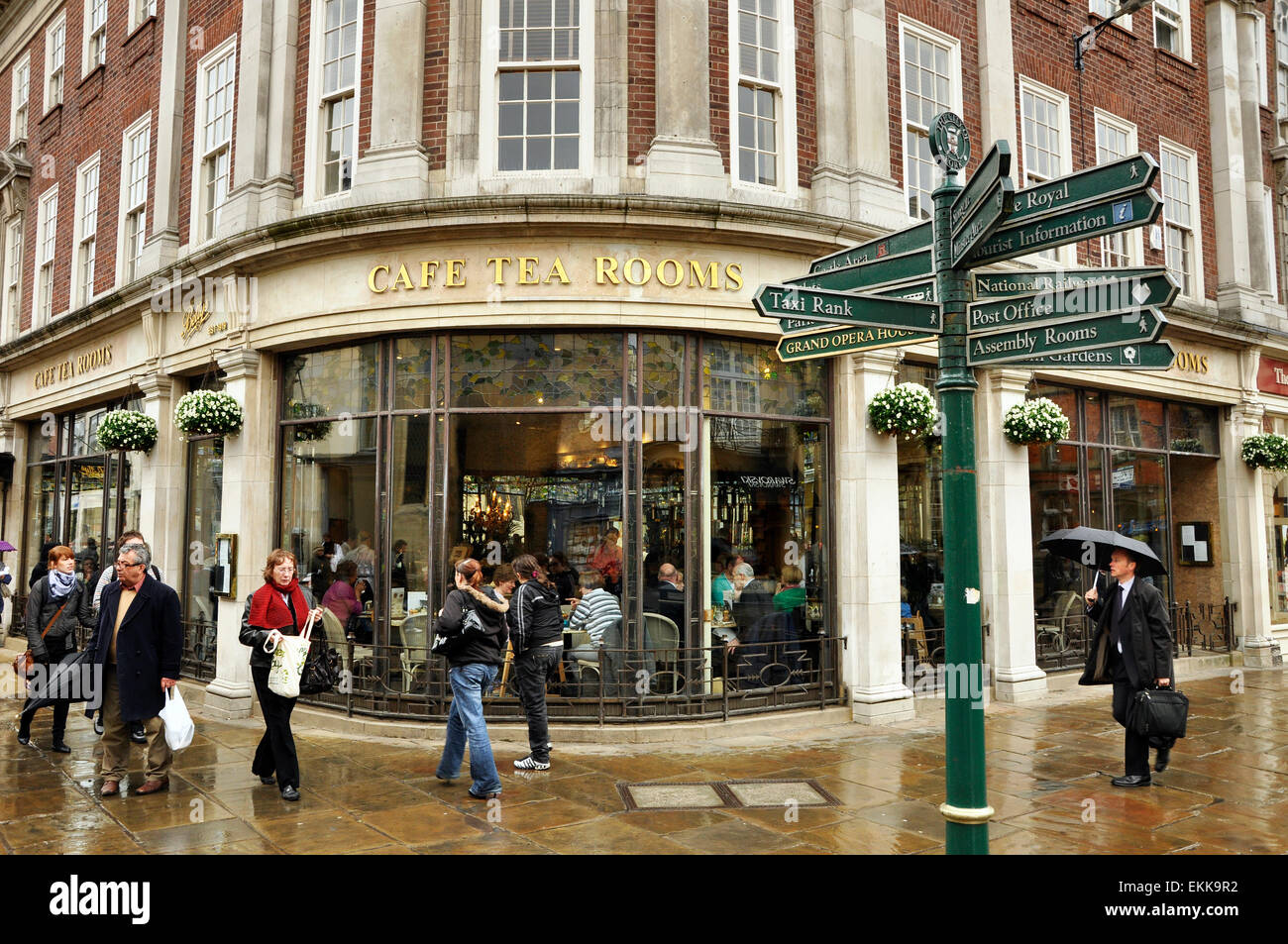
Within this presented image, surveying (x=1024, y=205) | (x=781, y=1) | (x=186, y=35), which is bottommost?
(x=1024, y=205)

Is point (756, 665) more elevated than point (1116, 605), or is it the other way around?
point (1116, 605)

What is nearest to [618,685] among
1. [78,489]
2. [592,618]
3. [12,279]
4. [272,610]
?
[592,618]

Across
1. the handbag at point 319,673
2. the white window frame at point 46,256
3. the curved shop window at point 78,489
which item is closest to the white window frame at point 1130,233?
the handbag at point 319,673

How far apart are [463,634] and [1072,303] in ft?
16.4

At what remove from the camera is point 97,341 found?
15289 millimetres

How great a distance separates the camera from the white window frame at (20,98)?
1977cm

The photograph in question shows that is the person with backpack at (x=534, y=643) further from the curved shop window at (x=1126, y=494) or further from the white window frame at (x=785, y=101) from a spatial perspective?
the curved shop window at (x=1126, y=494)

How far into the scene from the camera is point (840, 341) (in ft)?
15.7

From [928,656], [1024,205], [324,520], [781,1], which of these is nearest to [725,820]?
[1024,205]

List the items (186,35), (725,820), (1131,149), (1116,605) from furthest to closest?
(1131,149) → (186,35) → (1116,605) → (725,820)

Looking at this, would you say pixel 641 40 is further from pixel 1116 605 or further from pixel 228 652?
pixel 228 652

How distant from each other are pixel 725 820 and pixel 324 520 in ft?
20.9

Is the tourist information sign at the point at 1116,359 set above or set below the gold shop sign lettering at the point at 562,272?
below

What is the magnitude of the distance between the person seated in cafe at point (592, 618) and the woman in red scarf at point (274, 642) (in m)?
2.98
